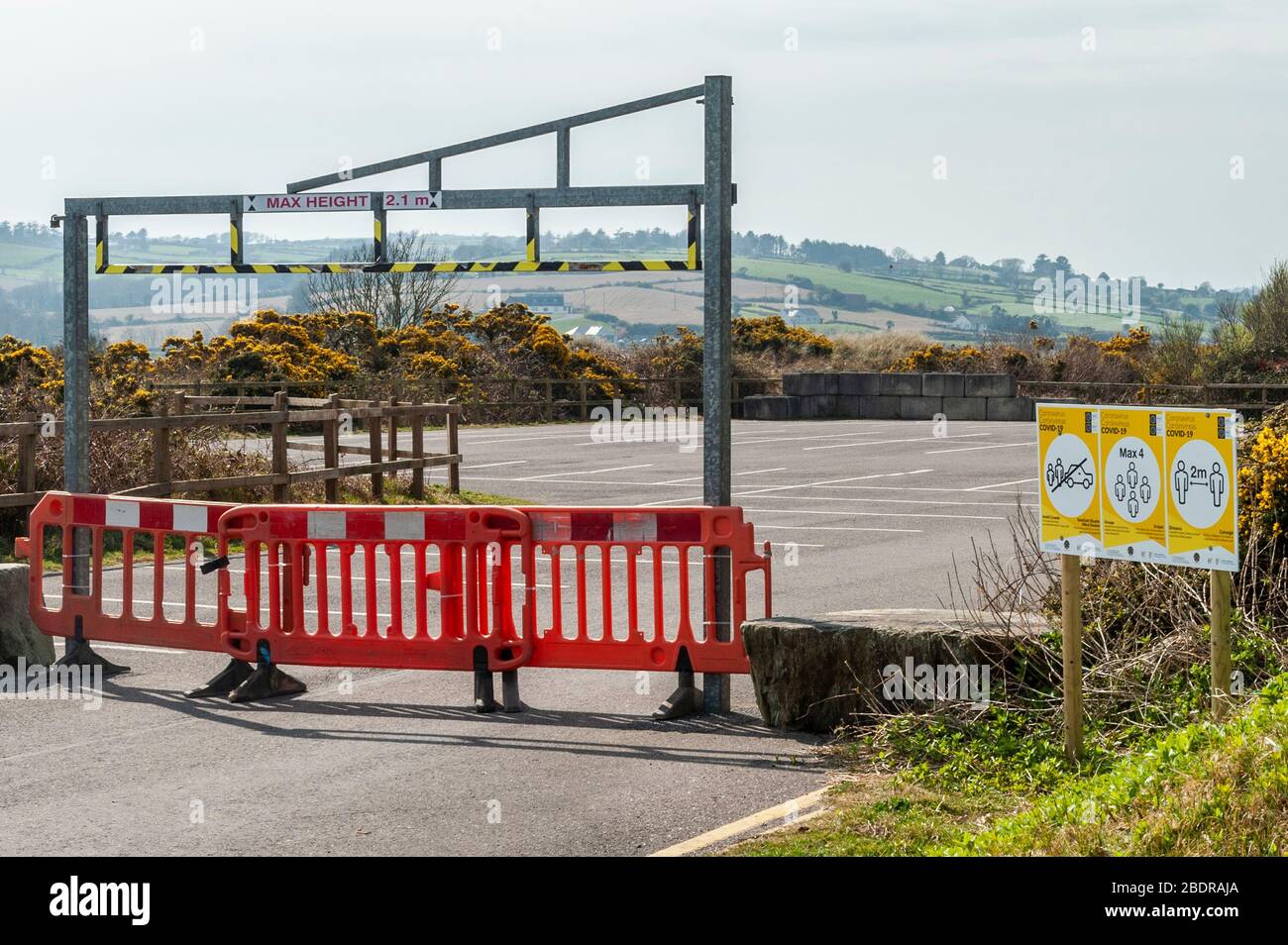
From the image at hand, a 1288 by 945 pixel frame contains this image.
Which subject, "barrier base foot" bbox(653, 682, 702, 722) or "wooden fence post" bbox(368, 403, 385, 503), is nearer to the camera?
"barrier base foot" bbox(653, 682, 702, 722)

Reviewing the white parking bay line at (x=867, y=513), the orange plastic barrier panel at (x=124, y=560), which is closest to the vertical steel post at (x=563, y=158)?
the orange plastic barrier panel at (x=124, y=560)

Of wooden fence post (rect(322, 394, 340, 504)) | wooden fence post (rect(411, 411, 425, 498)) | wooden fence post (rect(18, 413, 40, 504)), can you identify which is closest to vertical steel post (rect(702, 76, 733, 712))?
wooden fence post (rect(18, 413, 40, 504))

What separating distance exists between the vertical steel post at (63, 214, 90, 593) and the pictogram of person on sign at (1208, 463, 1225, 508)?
753cm


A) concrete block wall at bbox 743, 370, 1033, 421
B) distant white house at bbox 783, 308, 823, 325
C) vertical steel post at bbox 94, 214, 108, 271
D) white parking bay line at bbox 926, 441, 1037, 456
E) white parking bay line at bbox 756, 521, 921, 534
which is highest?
distant white house at bbox 783, 308, 823, 325

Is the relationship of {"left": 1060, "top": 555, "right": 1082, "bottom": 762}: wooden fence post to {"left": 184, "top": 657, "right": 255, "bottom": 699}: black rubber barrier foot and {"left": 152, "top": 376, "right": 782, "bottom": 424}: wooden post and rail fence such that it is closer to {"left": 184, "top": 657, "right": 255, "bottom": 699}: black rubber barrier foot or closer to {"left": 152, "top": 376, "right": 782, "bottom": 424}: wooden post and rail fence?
{"left": 184, "top": 657, "right": 255, "bottom": 699}: black rubber barrier foot

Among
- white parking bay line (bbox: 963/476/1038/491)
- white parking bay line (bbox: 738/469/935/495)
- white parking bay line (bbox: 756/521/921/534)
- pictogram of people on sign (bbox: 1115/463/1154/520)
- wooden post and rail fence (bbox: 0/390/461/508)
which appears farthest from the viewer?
white parking bay line (bbox: 963/476/1038/491)

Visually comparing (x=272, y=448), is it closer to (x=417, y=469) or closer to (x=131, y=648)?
(x=417, y=469)

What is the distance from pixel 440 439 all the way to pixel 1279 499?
82.3 feet

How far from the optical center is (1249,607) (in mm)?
9008

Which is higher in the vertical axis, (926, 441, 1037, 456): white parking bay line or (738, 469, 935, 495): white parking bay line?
(926, 441, 1037, 456): white parking bay line

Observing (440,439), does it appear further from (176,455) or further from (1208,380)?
(1208,380)

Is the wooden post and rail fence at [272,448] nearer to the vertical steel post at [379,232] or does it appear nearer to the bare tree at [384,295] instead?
the vertical steel post at [379,232]

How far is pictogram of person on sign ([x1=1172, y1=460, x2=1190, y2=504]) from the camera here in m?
6.94

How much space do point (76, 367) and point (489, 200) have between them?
11.8 feet
